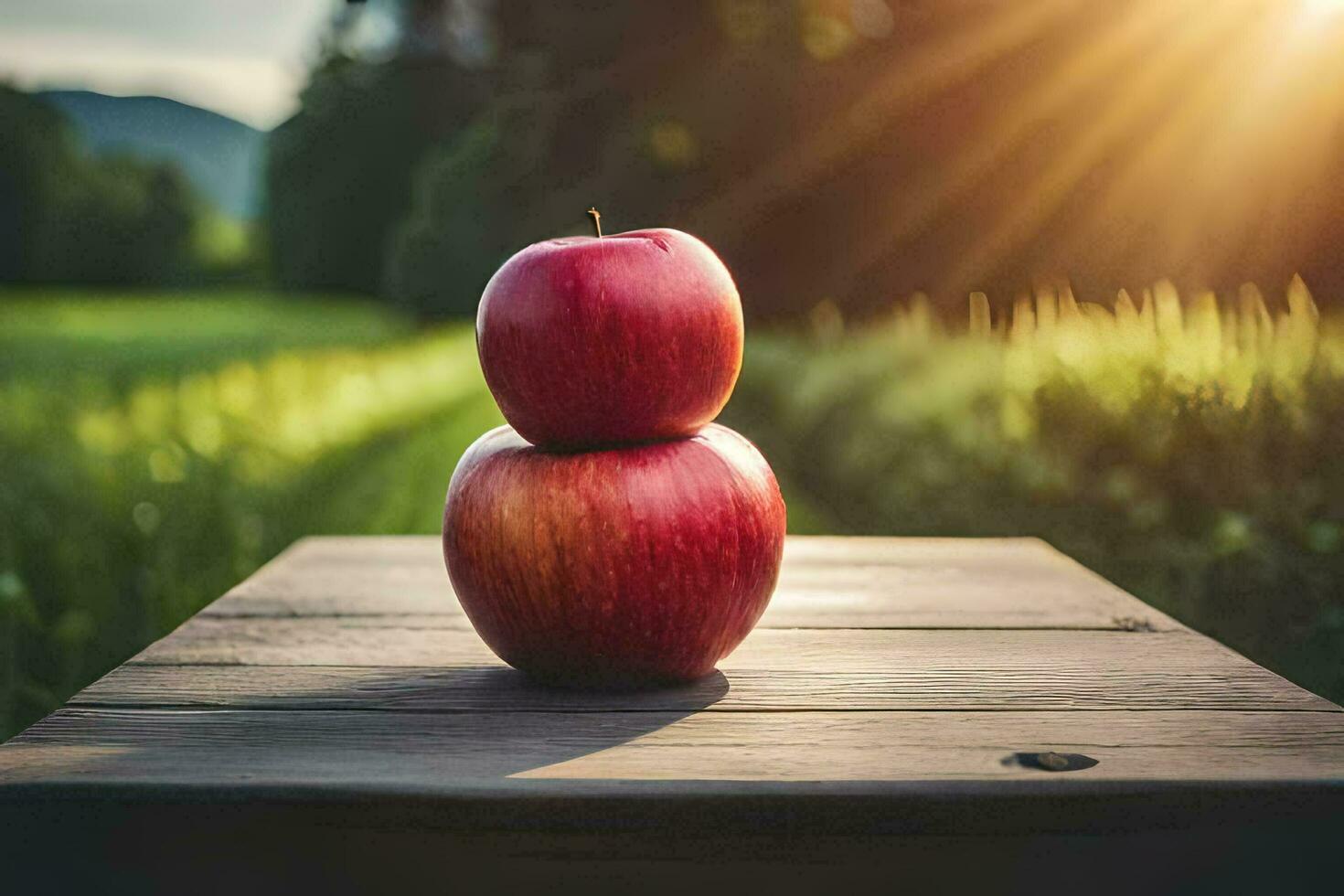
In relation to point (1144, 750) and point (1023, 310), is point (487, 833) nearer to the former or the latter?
point (1144, 750)

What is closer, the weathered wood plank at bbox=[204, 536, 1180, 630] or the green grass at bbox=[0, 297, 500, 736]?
the weathered wood plank at bbox=[204, 536, 1180, 630]

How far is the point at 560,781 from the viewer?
1205 millimetres

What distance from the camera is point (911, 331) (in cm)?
547

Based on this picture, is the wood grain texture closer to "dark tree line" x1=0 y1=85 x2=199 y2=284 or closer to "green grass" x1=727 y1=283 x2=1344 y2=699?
"green grass" x1=727 y1=283 x2=1344 y2=699

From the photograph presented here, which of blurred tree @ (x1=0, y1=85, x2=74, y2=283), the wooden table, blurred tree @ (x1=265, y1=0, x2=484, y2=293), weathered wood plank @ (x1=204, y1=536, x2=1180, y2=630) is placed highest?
blurred tree @ (x1=265, y1=0, x2=484, y2=293)

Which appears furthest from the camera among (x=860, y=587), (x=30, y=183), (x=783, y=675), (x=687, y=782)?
(x=30, y=183)

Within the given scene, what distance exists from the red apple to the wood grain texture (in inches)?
4.2

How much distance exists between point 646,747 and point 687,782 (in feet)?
0.45

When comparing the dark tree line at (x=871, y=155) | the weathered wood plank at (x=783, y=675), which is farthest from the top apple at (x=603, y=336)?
the dark tree line at (x=871, y=155)

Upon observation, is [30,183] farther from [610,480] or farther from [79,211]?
[610,480]

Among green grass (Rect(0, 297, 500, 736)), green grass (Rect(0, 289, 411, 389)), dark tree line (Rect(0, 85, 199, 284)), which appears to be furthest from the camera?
dark tree line (Rect(0, 85, 199, 284))

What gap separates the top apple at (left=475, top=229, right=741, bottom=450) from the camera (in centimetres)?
148

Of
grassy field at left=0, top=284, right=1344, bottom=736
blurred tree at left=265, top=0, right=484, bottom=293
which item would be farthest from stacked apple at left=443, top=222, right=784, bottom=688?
blurred tree at left=265, top=0, right=484, bottom=293

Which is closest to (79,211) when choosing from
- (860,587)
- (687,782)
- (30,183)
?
(30,183)
